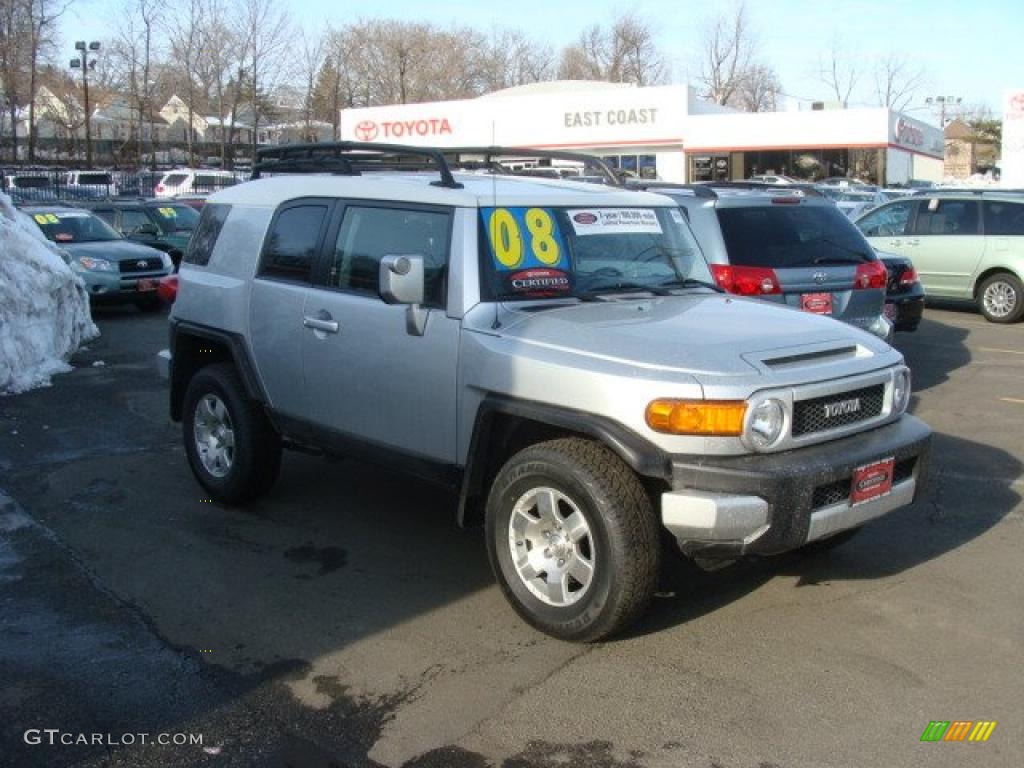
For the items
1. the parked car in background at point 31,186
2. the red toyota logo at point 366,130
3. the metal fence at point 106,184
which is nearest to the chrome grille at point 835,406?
the metal fence at point 106,184

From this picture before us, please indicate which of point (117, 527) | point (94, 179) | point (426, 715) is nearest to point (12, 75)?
point (94, 179)

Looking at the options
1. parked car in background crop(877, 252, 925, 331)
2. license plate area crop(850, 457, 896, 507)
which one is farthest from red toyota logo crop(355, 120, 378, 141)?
license plate area crop(850, 457, 896, 507)

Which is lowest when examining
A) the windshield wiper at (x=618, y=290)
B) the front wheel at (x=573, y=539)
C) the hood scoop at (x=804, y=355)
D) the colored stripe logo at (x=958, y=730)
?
the colored stripe logo at (x=958, y=730)

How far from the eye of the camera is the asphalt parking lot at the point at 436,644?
376 centimetres

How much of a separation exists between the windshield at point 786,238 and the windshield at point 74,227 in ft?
35.8

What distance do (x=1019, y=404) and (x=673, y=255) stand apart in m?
4.98

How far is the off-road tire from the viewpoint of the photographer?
6156 millimetres

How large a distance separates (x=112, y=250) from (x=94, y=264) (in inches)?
19.9

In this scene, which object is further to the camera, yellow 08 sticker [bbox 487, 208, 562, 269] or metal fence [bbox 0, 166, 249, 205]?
metal fence [bbox 0, 166, 249, 205]

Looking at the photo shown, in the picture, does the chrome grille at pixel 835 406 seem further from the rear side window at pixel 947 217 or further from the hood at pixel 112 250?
the hood at pixel 112 250

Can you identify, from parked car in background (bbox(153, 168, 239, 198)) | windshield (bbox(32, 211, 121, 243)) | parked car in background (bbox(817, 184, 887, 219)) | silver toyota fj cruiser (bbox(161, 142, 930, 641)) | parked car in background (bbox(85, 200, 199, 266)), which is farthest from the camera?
parked car in background (bbox(153, 168, 239, 198))

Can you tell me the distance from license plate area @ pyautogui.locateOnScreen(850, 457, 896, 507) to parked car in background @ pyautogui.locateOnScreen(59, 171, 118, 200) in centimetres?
3175

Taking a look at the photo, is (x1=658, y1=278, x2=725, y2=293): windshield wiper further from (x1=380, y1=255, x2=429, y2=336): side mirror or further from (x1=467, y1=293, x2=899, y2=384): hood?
(x1=380, y1=255, x2=429, y2=336): side mirror

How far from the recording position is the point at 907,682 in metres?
4.14
